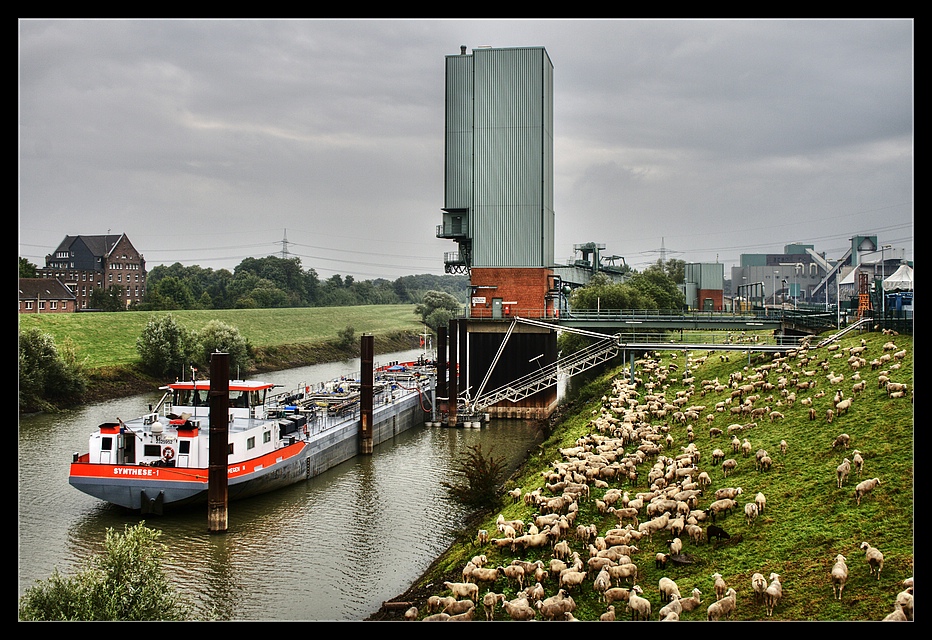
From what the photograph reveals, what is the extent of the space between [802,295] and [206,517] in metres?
79.9

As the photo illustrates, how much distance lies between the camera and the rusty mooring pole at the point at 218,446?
81.0ft

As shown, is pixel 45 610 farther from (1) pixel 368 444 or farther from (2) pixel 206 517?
(1) pixel 368 444

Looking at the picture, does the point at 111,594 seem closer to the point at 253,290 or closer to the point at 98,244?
the point at 98,244

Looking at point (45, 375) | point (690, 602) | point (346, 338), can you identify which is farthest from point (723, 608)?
point (346, 338)

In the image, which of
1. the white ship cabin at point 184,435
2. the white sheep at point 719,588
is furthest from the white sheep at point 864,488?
the white ship cabin at point 184,435

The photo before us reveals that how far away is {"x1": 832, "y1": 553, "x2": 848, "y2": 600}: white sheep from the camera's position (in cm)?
1182

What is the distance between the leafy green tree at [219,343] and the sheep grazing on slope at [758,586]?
202ft

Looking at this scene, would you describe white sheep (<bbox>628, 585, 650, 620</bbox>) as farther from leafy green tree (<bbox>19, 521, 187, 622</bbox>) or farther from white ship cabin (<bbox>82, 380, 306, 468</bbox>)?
white ship cabin (<bbox>82, 380, 306, 468</bbox>)

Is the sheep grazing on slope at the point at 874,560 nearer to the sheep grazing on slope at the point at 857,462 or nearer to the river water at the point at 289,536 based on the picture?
the sheep grazing on slope at the point at 857,462

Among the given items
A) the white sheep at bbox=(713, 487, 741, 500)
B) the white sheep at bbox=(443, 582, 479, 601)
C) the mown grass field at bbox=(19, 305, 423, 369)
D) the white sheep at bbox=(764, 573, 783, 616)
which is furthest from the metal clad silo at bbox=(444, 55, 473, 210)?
the white sheep at bbox=(764, 573, 783, 616)

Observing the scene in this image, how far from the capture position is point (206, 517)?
26500 millimetres

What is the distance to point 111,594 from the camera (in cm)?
1328
